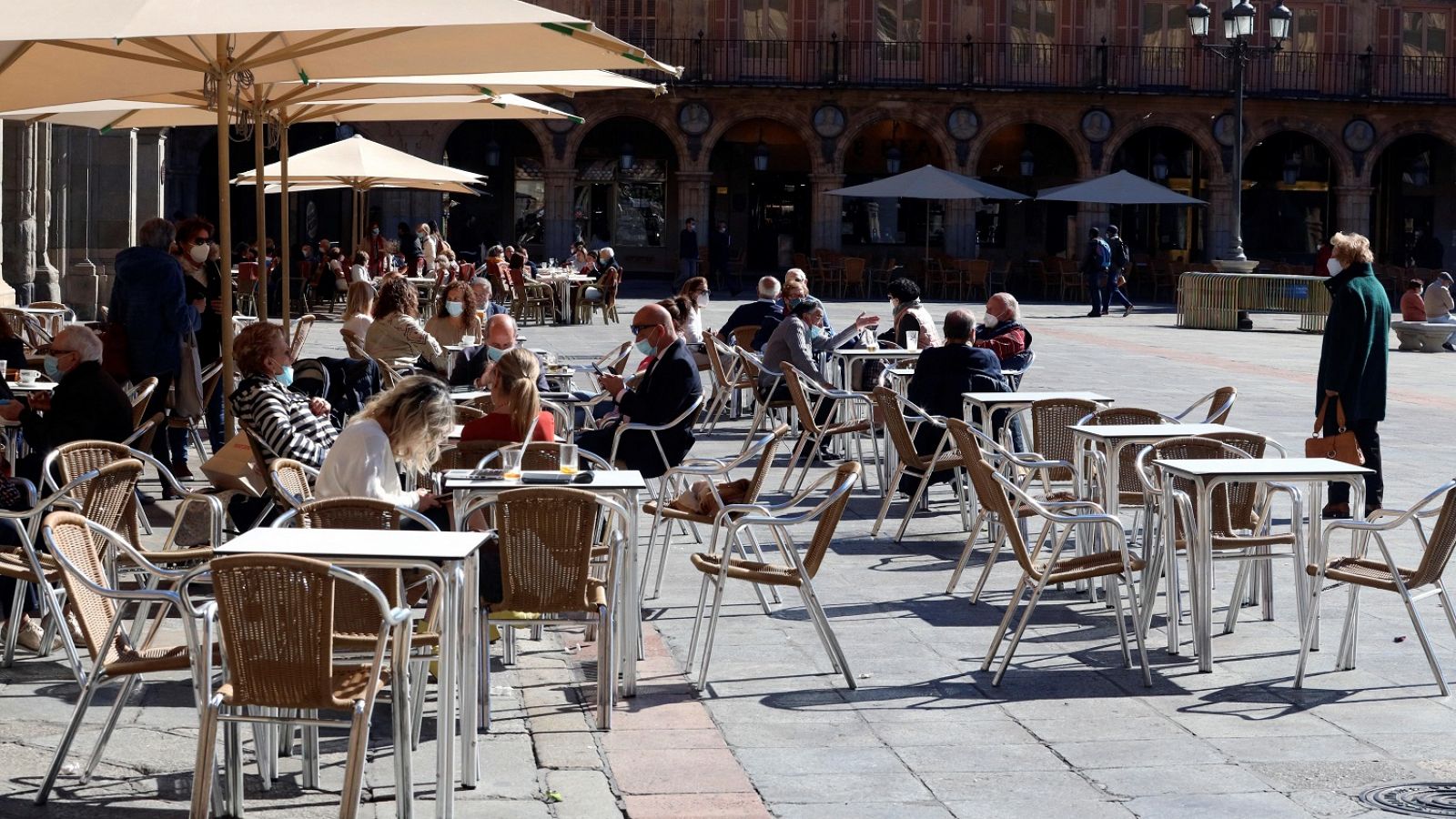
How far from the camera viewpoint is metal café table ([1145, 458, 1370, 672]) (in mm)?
6160

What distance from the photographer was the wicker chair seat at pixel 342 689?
4.11 metres

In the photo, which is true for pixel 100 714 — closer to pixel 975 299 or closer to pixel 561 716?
pixel 561 716

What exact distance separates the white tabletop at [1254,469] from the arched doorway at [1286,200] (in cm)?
3542

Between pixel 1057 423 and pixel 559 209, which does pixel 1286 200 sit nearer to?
pixel 559 209

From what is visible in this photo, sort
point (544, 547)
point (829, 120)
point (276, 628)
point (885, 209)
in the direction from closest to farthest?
point (276, 628)
point (544, 547)
point (829, 120)
point (885, 209)

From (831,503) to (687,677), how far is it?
78 centimetres

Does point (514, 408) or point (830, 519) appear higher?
point (514, 408)

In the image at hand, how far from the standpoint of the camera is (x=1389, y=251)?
136 ft

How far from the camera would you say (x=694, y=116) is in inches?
1439

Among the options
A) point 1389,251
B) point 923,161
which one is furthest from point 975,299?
point 1389,251

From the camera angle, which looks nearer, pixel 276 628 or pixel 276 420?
pixel 276 628

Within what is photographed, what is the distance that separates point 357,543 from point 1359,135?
37.0 m

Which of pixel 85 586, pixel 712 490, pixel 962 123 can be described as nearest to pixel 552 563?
pixel 712 490

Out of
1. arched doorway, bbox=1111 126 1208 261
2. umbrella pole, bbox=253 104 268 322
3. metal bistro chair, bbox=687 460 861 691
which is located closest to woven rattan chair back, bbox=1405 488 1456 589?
metal bistro chair, bbox=687 460 861 691
